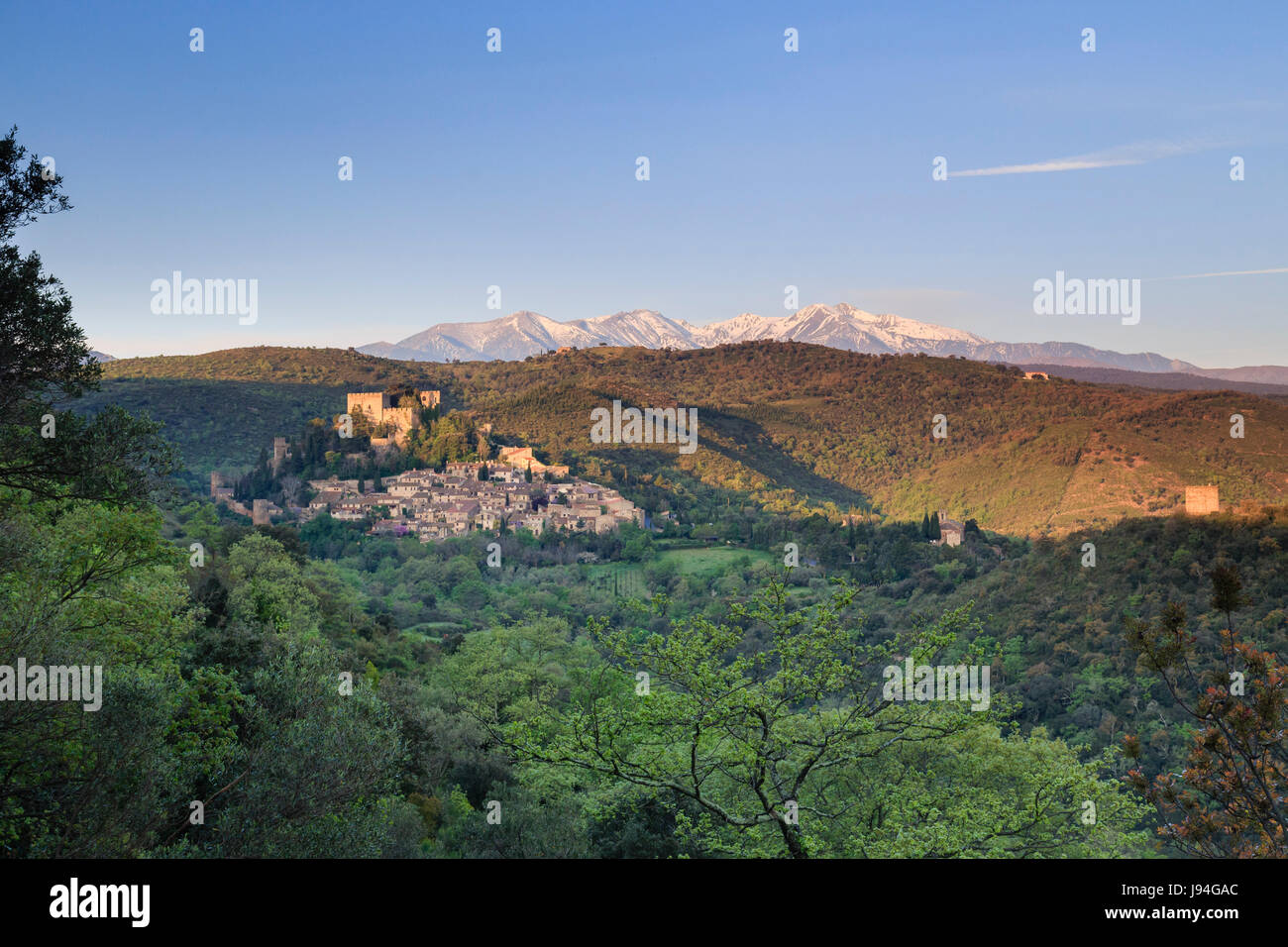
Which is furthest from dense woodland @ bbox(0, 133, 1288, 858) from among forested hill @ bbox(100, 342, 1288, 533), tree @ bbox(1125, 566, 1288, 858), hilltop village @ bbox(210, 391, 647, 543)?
forested hill @ bbox(100, 342, 1288, 533)

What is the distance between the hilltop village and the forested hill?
8.66 meters

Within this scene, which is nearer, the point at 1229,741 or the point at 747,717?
the point at 1229,741

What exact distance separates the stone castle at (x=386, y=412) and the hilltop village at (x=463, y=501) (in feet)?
8.03

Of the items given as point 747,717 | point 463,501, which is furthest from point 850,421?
point 747,717

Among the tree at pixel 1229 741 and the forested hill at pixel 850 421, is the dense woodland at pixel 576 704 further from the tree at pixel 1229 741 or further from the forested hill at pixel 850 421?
the forested hill at pixel 850 421

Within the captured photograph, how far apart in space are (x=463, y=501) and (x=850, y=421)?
4559 centimetres

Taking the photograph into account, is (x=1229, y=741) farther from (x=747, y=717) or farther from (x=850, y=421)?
(x=850, y=421)

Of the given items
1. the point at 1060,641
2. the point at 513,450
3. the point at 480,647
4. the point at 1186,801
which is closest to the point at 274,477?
the point at 513,450

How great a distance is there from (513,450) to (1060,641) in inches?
1925

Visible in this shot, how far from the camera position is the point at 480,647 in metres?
23.8

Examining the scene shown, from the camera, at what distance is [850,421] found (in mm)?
87125

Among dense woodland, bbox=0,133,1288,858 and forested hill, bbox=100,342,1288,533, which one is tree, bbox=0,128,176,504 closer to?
dense woodland, bbox=0,133,1288,858

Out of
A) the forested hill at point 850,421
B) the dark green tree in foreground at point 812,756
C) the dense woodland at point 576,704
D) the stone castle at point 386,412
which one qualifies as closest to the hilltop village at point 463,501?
the stone castle at point 386,412
